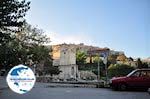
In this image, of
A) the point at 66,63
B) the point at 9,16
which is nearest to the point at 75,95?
the point at 9,16

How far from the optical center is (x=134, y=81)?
23.6m

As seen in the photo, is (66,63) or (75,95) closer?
(75,95)

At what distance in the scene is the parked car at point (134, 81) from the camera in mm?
23453

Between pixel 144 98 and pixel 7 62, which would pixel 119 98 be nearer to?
pixel 144 98

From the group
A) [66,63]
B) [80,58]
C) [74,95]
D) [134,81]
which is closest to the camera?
[74,95]

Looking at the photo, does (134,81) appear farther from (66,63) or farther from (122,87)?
(66,63)

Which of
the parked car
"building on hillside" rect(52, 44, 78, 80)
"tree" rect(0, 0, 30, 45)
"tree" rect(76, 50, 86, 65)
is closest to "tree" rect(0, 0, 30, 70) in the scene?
"tree" rect(0, 0, 30, 45)

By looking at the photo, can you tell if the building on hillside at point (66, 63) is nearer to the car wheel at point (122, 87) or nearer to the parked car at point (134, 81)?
the parked car at point (134, 81)

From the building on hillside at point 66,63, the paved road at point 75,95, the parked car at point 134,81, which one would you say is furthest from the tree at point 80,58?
the paved road at point 75,95

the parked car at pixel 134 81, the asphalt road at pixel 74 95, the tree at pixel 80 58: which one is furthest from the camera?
the tree at pixel 80 58

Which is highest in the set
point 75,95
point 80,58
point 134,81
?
point 80,58

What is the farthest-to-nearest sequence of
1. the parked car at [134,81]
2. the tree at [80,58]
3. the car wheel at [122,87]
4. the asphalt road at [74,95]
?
the tree at [80,58], the car wheel at [122,87], the parked car at [134,81], the asphalt road at [74,95]

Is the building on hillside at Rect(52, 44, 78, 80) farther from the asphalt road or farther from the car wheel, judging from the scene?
the asphalt road

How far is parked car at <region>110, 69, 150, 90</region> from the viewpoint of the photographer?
23.5 meters
